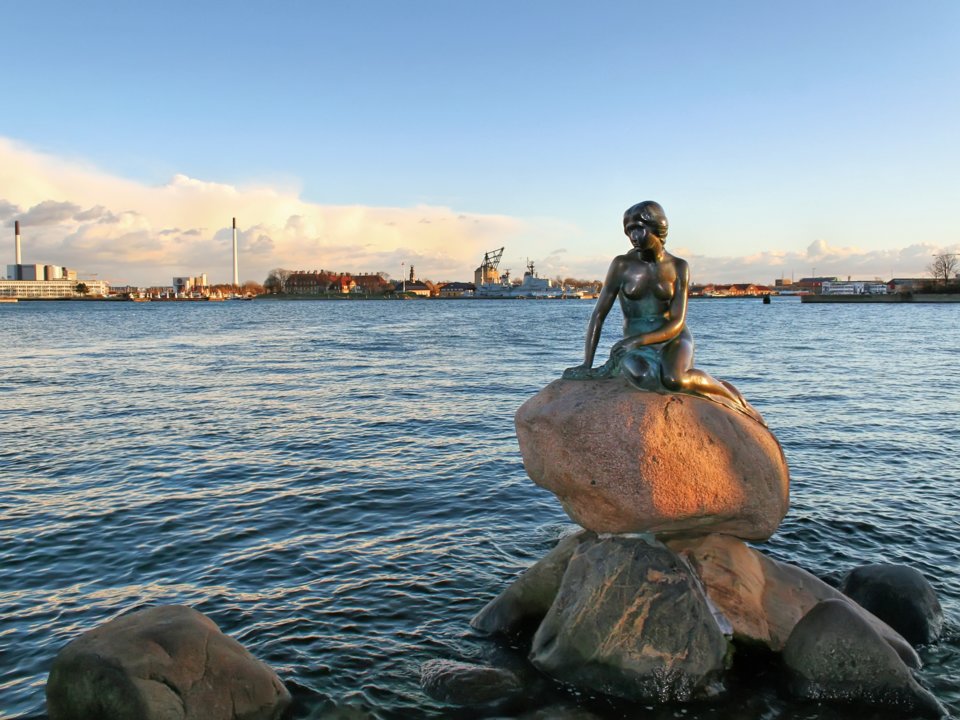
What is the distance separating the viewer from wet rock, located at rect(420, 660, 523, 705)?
6.88m

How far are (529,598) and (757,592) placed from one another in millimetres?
2292

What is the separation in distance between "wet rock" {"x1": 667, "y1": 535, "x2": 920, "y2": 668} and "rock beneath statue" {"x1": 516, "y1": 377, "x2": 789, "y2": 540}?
→ 0.22 m

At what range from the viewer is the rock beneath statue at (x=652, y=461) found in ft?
23.6

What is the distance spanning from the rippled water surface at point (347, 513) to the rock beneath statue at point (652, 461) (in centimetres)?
162

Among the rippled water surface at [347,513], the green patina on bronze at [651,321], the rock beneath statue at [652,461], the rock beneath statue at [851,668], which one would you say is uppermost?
the green patina on bronze at [651,321]

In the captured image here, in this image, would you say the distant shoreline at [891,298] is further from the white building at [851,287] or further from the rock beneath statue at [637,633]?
the rock beneath statue at [637,633]

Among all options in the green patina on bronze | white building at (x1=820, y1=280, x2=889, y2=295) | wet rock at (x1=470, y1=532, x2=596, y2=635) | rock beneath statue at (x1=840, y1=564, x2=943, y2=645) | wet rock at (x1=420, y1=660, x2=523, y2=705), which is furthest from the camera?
white building at (x1=820, y1=280, x2=889, y2=295)

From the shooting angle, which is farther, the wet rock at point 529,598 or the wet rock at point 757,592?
the wet rock at point 529,598

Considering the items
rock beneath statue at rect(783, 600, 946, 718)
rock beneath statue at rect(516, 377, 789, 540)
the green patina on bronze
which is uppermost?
the green patina on bronze

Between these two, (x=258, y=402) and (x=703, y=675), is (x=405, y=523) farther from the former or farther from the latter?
(x=258, y=402)

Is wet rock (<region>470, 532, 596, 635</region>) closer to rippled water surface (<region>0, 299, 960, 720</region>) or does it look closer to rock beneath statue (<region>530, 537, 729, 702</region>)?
rippled water surface (<region>0, 299, 960, 720</region>)

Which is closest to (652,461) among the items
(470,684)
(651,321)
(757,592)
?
(651,321)

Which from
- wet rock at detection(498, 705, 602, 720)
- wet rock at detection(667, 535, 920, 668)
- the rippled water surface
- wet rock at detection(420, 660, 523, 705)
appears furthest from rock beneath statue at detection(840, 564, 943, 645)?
wet rock at detection(420, 660, 523, 705)

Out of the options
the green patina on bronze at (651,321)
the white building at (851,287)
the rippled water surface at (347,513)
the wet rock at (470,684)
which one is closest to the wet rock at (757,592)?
the rippled water surface at (347,513)
